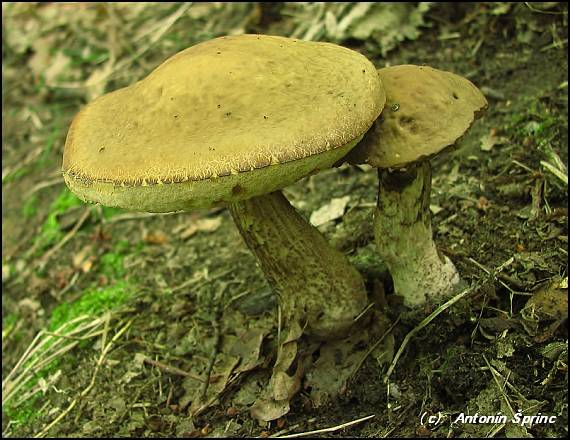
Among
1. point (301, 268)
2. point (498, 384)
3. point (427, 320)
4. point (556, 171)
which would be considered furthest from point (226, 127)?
point (556, 171)

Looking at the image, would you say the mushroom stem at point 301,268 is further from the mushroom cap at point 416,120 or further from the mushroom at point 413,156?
the mushroom cap at point 416,120

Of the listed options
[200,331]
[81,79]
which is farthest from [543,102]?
[81,79]

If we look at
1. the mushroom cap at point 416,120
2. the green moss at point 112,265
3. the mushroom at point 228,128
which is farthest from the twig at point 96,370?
the mushroom cap at point 416,120

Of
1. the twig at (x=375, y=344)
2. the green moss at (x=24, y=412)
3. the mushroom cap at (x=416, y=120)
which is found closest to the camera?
the mushroom cap at (x=416, y=120)

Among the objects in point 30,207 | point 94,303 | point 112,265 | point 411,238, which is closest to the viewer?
point 411,238

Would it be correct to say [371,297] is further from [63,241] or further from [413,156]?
[63,241]

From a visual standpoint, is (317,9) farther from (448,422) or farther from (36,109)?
(448,422)
